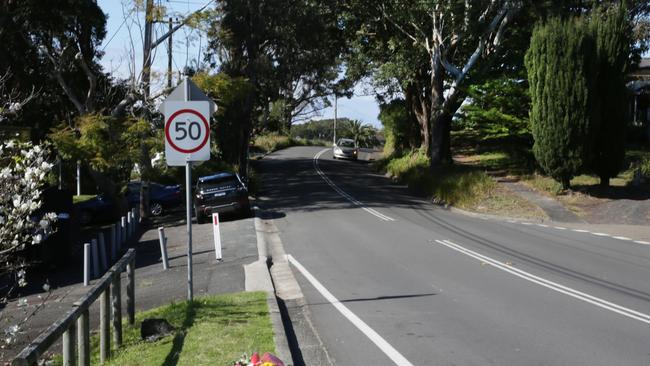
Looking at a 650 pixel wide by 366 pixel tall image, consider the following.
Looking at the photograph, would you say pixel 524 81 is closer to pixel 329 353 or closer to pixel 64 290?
pixel 64 290

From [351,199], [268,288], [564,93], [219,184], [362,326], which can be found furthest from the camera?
[351,199]

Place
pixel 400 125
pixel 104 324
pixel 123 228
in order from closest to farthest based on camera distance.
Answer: pixel 104 324, pixel 123 228, pixel 400 125

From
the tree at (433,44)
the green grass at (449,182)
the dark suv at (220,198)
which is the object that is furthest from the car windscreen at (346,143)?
the dark suv at (220,198)

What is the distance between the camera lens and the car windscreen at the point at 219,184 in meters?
22.8

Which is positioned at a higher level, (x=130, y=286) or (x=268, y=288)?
(x=130, y=286)

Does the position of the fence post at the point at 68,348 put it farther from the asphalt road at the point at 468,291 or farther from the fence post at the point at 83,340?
the asphalt road at the point at 468,291

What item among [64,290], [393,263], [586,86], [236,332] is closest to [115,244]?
[64,290]

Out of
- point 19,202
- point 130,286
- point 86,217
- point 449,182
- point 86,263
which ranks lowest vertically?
point 86,217

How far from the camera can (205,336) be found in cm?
773

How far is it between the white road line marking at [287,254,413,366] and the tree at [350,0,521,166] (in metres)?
19.3

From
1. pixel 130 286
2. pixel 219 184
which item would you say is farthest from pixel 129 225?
pixel 130 286

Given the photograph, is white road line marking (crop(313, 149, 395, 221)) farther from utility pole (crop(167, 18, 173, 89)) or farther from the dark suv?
utility pole (crop(167, 18, 173, 89))

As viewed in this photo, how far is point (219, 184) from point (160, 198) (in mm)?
6934

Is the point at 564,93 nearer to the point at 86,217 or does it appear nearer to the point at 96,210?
the point at 96,210
